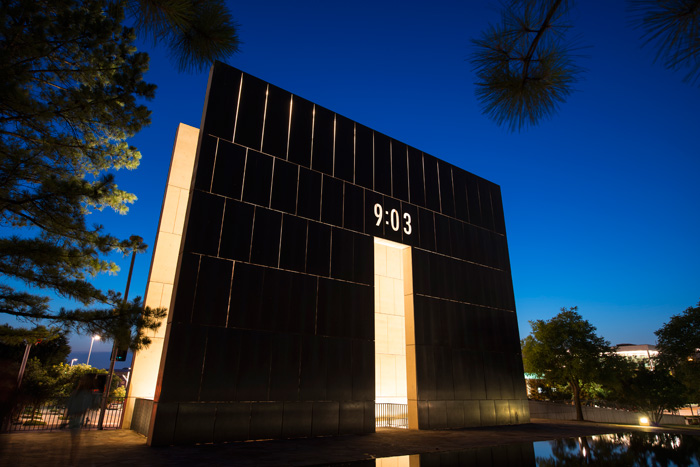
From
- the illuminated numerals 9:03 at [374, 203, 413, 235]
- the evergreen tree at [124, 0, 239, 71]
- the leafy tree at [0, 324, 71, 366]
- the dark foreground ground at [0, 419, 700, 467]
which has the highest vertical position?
the illuminated numerals 9:03 at [374, 203, 413, 235]

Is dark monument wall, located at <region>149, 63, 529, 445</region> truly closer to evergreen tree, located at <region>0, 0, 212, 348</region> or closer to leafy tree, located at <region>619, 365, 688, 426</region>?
evergreen tree, located at <region>0, 0, 212, 348</region>

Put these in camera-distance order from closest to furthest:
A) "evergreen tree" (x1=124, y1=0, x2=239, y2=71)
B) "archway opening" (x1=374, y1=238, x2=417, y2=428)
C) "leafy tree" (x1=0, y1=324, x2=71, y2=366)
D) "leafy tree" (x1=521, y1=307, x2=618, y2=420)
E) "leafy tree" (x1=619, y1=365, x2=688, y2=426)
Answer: "evergreen tree" (x1=124, y1=0, x2=239, y2=71)
"archway opening" (x1=374, y1=238, x2=417, y2=428)
"leafy tree" (x1=0, y1=324, x2=71, y2=366)
"leafy tree" (x1=521, y1=307, x2=618, y2=420)
"leafy tree" (x1=619, y1=365, x2=688, y2=426)

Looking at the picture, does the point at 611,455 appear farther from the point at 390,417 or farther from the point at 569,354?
the point at 569,354

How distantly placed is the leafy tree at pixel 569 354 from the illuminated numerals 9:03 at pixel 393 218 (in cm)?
1770

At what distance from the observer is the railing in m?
16.3

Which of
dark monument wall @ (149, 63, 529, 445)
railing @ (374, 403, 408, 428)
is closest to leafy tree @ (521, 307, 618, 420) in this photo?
dark monument wall @ (149, 63, 529, 445)

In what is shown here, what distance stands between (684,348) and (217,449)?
33.8m

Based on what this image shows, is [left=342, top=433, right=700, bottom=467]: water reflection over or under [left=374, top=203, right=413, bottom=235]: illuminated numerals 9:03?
under


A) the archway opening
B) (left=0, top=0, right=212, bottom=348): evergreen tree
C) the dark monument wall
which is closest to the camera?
(left=0, top=0, right=212, bottom=348): evergreen tree

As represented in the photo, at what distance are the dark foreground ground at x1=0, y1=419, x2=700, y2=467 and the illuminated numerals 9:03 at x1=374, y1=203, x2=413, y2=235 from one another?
8.45 metres

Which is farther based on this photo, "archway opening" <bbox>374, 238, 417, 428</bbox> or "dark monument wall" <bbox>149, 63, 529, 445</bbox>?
"archway opening" <bbox>374, 238, 417, 428</bbox>

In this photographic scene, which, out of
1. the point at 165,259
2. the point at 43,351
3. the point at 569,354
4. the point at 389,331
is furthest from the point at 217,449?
the point at 569,354

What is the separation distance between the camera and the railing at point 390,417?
53.3ft

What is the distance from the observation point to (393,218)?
1714 centimetres
